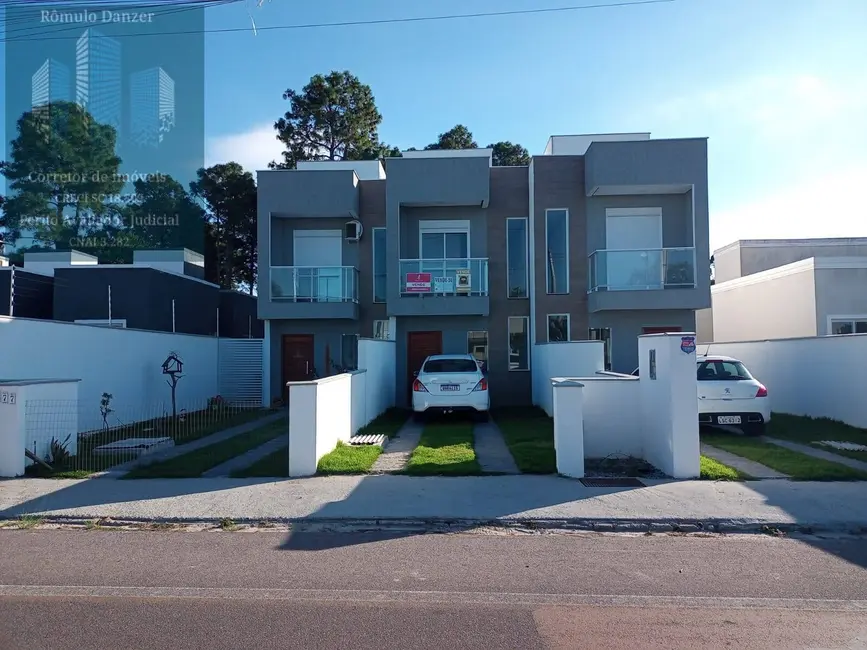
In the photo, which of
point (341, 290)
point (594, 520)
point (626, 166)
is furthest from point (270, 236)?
point (594, 520)

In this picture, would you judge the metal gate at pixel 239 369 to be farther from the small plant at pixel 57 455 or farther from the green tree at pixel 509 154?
the green tree at pixel 509 154

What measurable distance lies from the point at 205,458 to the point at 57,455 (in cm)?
225

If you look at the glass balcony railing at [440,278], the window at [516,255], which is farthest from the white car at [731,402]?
the window at [516,255]

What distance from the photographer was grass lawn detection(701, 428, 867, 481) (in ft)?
29.5

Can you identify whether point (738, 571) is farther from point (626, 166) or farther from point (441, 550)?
point (626, 166)

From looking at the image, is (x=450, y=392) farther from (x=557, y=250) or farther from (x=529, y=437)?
(x=557, y=250)

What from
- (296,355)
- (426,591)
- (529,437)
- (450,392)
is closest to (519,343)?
(450,392)

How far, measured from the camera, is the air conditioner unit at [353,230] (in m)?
19.8

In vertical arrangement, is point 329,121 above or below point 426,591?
above

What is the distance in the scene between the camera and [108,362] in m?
14.6

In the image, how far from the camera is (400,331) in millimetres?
19375

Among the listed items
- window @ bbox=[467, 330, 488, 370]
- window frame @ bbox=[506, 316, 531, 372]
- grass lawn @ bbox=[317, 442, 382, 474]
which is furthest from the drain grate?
window @ bbox=[467, 330, 488, 370]

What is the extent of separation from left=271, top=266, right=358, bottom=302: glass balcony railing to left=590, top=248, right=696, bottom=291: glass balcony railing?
7221 millimetres

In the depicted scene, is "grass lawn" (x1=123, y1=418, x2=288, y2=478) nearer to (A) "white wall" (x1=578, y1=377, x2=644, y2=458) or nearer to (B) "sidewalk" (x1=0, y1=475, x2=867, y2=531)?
(B) "sidewalk" (x1=0, y1=475, x2=867, y2=531)
